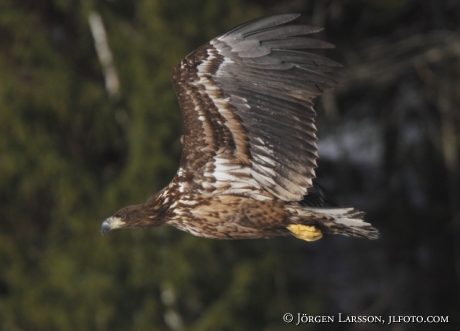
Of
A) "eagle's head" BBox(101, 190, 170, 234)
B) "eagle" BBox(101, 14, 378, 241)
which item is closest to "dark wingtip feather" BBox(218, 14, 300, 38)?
"eagle" BBox(101, 14, 378, 241)

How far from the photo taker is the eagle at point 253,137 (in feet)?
18.3

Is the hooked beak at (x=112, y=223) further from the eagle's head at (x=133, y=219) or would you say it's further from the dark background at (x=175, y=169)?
the dark background at (x=175, y=169)

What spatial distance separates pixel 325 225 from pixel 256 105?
92 centimetres

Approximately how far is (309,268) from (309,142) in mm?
6958

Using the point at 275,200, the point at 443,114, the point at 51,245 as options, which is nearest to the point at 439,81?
the point at 443,114

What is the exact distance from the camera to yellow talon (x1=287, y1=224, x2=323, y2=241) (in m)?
5.92

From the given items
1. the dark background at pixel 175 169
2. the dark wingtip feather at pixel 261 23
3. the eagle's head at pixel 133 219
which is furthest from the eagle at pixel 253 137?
the dark background at pixel 175 169

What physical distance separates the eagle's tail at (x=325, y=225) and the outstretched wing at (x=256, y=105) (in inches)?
6.3

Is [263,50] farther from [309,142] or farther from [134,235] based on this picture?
[134,235]

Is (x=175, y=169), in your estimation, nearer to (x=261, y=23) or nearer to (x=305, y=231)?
(x=305, y=231)

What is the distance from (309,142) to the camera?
5.70 meters

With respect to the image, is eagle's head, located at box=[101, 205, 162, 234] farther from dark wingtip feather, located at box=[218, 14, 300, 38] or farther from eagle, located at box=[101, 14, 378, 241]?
dark wingtip feather, located at box=[218, 14, 300, 38]

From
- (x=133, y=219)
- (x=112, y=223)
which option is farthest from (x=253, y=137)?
(x=112, y=223)

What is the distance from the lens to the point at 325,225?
5.98m
